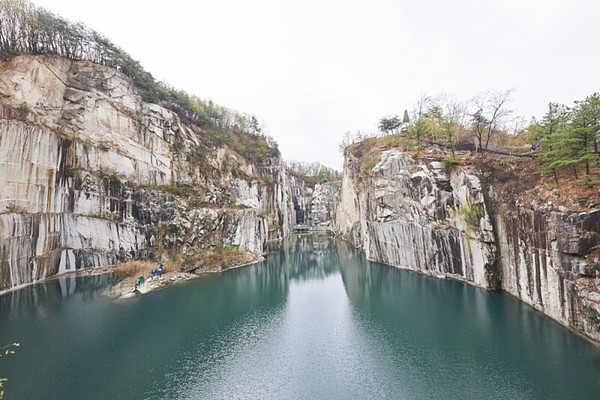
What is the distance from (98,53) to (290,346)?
41110 mm

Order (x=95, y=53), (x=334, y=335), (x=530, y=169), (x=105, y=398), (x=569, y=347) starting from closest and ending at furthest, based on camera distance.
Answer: (x=105, y=398), (x=569, y=347), (x=334, y=335), (x=530, y=169), (x=95, y=53)

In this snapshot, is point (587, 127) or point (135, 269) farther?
point (135, 269)

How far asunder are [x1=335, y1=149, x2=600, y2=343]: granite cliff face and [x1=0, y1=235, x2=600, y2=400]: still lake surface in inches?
62.8

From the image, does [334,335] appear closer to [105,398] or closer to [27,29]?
[105,398]

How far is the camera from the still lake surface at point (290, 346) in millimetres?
12484

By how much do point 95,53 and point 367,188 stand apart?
3737 centimetres

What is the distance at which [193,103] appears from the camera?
52.8 m

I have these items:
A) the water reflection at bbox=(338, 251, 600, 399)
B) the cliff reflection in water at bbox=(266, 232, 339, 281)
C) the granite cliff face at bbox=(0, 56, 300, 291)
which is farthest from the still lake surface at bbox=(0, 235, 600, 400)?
the cliff reflection in water at bbox=(266, 232, 339, 281)

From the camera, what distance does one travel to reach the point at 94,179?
33312 mm

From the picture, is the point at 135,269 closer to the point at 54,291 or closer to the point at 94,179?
the point at 54,291

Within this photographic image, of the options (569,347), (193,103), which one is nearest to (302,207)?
(193,103)

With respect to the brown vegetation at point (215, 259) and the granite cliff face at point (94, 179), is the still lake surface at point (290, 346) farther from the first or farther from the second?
the brown vegetation at point (215, 259)

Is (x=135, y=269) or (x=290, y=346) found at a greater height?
(x=135, y=269)

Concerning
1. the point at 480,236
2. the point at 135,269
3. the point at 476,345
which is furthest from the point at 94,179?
the point at 480,236
